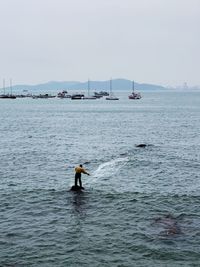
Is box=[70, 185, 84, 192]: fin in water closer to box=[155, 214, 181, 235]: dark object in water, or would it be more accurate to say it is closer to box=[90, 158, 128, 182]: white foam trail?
box=[90, 158, 128, 182]: white foam trail

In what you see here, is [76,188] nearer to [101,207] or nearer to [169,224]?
[101,207]

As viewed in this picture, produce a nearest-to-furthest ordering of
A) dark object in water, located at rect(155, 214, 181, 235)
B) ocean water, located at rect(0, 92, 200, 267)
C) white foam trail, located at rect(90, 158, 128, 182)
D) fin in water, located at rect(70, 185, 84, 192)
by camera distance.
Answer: ocean water, located at rect(0, 92, 200, 267) → dark object in water, located at rect(155, 214, 181, 235) → fin in water, located at rect(70, 185, 84, 192) → white foam trail, located at rect(90, 158, 128, 182)

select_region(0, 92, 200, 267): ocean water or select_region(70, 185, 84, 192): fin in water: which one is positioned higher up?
select_region(70, 185, 84, 192): fin in water

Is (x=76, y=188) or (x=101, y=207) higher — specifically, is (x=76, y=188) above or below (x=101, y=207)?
above

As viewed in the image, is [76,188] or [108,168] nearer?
[76,188]

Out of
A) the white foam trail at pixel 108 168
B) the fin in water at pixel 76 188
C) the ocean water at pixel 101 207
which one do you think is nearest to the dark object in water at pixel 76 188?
the fin in water at pixel 76 188

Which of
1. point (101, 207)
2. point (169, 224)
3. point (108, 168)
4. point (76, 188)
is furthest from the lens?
point (108, 168)

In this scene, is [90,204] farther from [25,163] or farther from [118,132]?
[118,132]

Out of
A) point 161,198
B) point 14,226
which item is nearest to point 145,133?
point 161,198

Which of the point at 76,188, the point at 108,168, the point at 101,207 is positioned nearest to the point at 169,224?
the point at 101,207

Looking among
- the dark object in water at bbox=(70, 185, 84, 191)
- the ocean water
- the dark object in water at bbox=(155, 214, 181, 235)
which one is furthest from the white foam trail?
the dark object in water at bbox=(155, 214, 181, 235)

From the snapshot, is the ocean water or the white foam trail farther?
the white foam trail

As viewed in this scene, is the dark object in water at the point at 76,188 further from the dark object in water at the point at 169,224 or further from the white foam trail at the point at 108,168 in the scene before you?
the dark object in water at the point at 169,224

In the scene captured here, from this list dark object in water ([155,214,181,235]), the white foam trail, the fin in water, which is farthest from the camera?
the white foam trail
